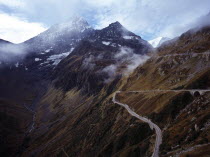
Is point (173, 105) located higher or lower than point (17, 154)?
higher

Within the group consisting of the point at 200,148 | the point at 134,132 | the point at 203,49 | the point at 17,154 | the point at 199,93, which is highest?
the point at 203,49

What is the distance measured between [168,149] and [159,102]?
3234 cm

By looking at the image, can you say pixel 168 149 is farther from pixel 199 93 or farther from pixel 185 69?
pixel 185 69

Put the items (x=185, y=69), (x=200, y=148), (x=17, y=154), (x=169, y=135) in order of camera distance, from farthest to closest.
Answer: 1. (x=17, y=154)
2. (x=185, y=69)
3. (x=169, y=135)
4. (x=200, y=148)

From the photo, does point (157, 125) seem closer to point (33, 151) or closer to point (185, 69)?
point (185, 69)

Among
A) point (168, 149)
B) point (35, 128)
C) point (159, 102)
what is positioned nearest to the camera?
point (168, 149)

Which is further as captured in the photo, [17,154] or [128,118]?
[17,154]

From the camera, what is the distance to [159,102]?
6906cm

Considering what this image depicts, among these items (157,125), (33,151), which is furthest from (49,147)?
(157,125)

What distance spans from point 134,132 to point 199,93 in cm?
2352

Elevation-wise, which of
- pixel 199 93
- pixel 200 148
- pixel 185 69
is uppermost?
pixel 185 69

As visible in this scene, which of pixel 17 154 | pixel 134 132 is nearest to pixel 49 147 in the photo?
pixel 17 154

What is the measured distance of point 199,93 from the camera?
57.1 m

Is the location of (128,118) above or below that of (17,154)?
above
